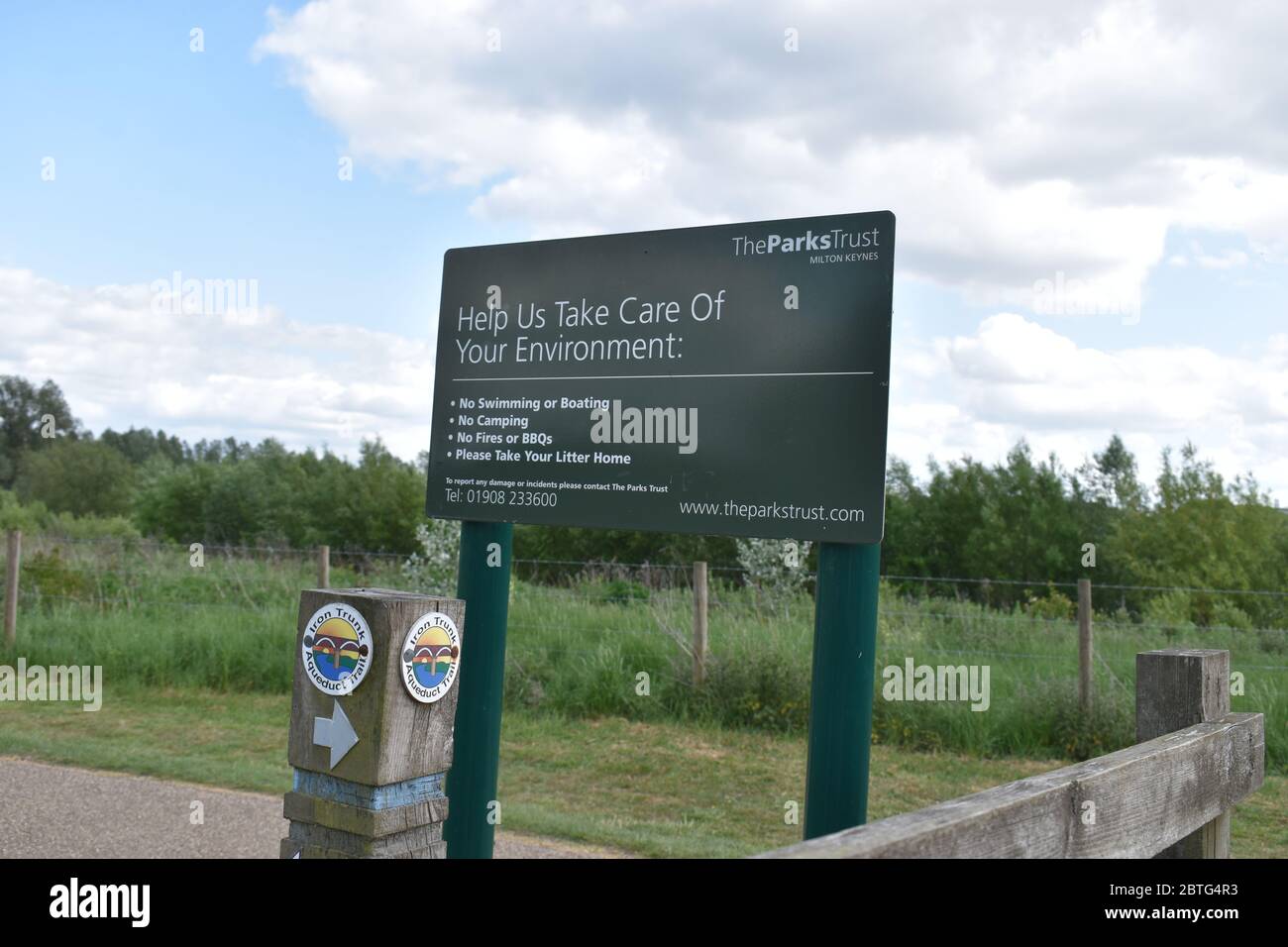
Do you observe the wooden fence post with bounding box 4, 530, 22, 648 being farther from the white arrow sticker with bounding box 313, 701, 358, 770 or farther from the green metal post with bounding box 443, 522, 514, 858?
the white arrow sticker with bounding box 313, 701, 358, 770

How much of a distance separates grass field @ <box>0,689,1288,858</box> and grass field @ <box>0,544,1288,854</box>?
25 mm

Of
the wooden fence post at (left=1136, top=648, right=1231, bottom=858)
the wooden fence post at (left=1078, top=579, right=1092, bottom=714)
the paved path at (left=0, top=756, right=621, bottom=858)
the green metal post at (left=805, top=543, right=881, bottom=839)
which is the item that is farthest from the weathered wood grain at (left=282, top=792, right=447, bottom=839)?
the wooden fence post at (left=1078, top=579, right=1092, bottom=714)

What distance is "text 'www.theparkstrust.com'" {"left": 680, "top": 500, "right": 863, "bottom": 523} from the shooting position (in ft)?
11.9

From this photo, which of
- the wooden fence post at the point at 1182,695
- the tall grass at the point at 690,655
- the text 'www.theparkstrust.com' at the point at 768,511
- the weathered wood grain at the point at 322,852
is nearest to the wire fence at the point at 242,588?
the tall grass at the point at 690,655

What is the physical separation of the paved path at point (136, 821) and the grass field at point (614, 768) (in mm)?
323

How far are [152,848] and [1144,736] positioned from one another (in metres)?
5.61

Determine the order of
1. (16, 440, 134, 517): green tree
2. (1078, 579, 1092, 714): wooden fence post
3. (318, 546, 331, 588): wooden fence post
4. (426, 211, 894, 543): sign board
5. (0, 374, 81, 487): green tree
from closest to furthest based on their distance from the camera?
(426, 211, 894, 543): sign board → (1078, 579, 1092, 714): wooden fence post → (318, 546, 331, 588): wooden fence post → (16, 440, 134, 517): green tree → (0, 374, 81, 487): green tree

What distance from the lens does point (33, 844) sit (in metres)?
6.50

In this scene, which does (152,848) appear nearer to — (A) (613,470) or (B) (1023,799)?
(A) (613,470)

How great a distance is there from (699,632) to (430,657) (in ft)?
27.2

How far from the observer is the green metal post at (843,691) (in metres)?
3.54

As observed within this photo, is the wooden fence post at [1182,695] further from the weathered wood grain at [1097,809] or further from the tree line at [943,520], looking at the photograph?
the tree line at [943,520]

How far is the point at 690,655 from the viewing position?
1052cm
